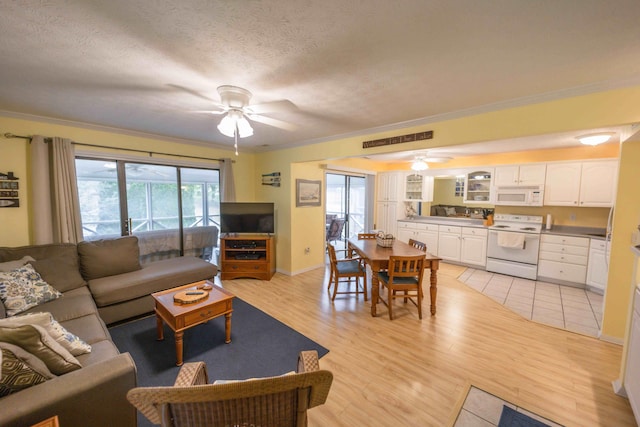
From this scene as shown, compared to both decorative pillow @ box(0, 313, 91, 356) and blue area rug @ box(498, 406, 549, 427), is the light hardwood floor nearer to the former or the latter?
blue area rug @ box(498, 406, 549, 427)

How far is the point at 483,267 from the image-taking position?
4.79 meters

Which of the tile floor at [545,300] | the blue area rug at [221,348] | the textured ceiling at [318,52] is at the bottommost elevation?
the blue area rug at [221,348]

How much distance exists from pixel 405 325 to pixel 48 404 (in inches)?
111

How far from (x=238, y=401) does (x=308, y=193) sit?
392 cm

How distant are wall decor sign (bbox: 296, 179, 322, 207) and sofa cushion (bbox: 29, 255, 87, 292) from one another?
3005 millimetres

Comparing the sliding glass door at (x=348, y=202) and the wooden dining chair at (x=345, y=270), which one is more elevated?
the sliding glass door at (x=348, y=202)

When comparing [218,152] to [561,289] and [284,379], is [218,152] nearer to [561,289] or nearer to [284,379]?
[284,379]

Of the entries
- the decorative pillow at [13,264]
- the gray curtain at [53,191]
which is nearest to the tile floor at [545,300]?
the decorative pillow at [13,264]

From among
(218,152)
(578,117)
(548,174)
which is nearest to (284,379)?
(578,117)

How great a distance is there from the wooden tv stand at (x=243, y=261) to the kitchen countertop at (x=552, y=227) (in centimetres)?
336

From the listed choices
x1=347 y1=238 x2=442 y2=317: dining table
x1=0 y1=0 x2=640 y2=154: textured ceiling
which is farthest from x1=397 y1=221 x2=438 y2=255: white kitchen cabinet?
x1=0 y1=0 x2=640 y2=154: textured ceiling

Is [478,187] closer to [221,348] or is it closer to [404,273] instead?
[404,273]

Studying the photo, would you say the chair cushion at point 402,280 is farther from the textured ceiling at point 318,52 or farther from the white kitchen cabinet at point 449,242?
the white kitchen cabinet at point 449,242

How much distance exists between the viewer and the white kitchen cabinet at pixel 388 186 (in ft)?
19.2
